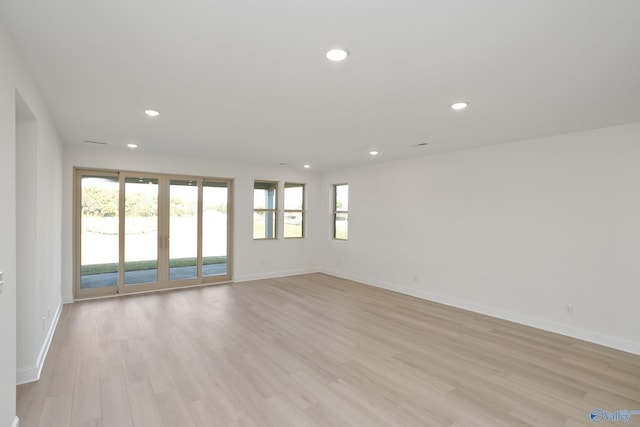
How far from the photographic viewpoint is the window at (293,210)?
7.53 meters

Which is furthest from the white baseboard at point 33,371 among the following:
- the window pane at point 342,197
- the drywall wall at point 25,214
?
the window pane at point 342,197

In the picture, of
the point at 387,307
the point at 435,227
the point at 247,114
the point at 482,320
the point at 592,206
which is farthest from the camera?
the point at 435,227

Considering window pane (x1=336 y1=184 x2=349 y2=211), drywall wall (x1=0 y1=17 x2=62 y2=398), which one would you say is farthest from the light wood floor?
window pane (x1=336 y1=184 x2=349 y2=211)

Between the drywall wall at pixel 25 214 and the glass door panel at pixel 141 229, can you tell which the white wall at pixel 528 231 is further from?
the drywall wall at pixel 25 214

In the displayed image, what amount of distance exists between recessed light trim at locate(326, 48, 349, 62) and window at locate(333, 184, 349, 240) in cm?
519

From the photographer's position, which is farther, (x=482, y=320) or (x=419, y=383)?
(x=482, y=320)

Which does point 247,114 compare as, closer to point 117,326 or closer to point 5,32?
point 5,32

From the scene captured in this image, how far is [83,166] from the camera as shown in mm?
5152

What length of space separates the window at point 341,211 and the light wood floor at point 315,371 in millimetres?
2946

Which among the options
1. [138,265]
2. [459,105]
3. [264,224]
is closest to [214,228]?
[264,224]

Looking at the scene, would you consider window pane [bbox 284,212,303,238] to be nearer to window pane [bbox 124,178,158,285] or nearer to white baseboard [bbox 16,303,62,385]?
window pane [bbox 124,178,158,285]

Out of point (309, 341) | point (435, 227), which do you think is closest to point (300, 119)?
point (309, 341)

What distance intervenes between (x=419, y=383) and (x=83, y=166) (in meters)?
5.80

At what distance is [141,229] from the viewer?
18.7 ft
